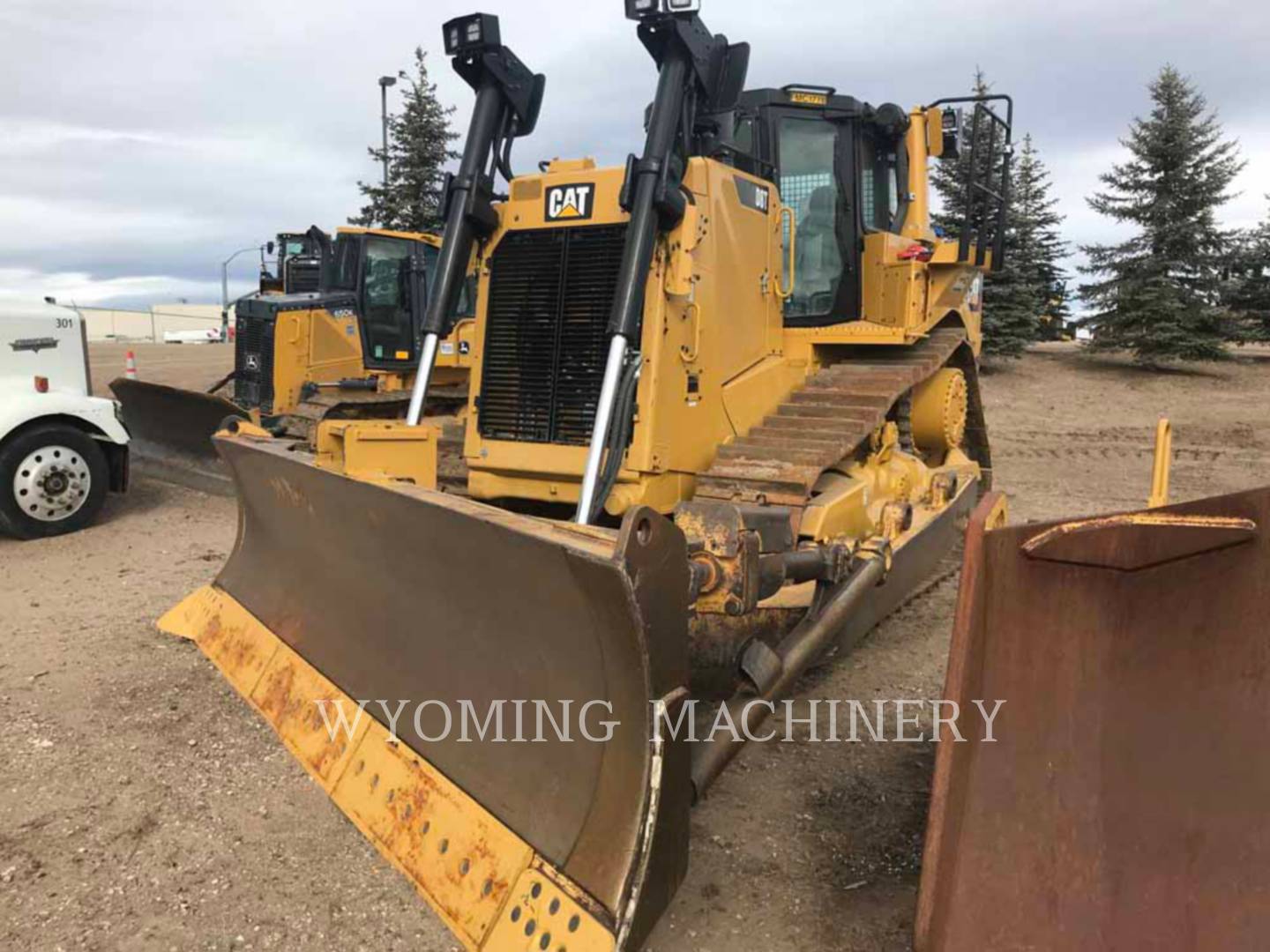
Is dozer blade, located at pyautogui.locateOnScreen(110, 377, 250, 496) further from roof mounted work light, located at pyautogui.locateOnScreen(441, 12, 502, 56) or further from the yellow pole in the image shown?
the yellow pole

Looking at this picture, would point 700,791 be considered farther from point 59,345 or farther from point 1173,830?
point 59,345

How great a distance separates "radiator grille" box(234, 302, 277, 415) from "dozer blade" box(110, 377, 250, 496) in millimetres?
1232

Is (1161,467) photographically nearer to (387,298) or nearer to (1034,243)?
(387,298)

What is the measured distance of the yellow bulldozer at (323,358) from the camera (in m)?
9.79

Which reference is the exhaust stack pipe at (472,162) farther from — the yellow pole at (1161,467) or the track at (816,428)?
the yellow pole at (1161,467)

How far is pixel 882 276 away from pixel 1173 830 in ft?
14.0

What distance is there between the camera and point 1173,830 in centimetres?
217

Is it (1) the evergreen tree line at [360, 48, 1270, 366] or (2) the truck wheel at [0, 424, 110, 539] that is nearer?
(2) the truck wheel at [0, 424, 110, 539]

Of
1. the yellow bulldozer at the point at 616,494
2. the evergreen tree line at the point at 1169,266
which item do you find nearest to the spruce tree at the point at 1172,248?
the evergreen tree line at the point at 1169,266

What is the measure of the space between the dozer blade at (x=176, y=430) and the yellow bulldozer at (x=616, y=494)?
4.29 m

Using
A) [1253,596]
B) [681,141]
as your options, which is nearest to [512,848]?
[1253,596]

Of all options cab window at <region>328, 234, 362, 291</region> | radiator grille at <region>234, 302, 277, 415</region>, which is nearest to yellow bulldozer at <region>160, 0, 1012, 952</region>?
radiator grille at <region>234, 302, 277, 415</region>

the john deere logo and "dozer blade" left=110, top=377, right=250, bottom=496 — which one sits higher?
the john deere logo

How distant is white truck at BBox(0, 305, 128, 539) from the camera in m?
7.63
